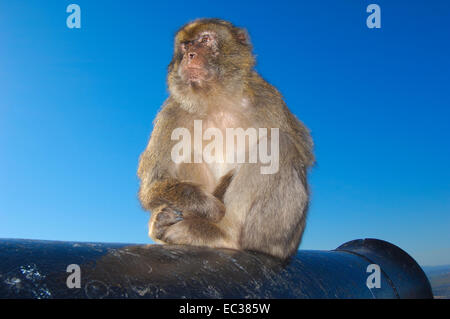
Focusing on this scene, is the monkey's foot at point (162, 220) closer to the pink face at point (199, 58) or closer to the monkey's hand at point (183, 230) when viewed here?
the monkey's hand at point (183, 230)

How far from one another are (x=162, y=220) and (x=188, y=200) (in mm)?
216

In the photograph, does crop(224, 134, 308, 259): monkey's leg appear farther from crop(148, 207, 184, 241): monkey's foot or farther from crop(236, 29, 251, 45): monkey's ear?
crop(236, 29, 251, 45): monkey's ear

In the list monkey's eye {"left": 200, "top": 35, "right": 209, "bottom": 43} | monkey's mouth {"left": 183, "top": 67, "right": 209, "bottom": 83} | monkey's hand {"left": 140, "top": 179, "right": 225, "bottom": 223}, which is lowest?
monkey's hand {"left": 140, "top": 179, "right": 225, "bottom": 223}

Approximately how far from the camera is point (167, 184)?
2.98 m

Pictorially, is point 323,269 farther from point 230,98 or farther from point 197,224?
point 230,98

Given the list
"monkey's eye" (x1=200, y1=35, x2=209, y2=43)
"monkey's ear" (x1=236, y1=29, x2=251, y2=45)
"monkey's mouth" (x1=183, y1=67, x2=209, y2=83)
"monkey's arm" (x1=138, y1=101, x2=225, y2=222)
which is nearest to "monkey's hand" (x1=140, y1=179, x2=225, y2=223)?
"monkey's arm" (x1=138, y1=101, x2=225, y2=222)

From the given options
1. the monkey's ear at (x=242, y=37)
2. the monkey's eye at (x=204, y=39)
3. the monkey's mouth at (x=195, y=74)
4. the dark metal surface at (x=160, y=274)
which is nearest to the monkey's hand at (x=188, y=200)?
the dark metal surface at (x=160, y=274)

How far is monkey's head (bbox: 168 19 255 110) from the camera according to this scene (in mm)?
3154

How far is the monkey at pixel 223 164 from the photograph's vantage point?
2.74 meters

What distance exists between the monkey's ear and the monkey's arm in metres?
0.77

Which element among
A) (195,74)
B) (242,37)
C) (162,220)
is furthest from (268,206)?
(242,37)

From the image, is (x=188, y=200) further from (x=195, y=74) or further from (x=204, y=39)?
(x=204, y=39)

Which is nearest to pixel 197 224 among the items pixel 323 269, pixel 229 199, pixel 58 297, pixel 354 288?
pixel 229 199
